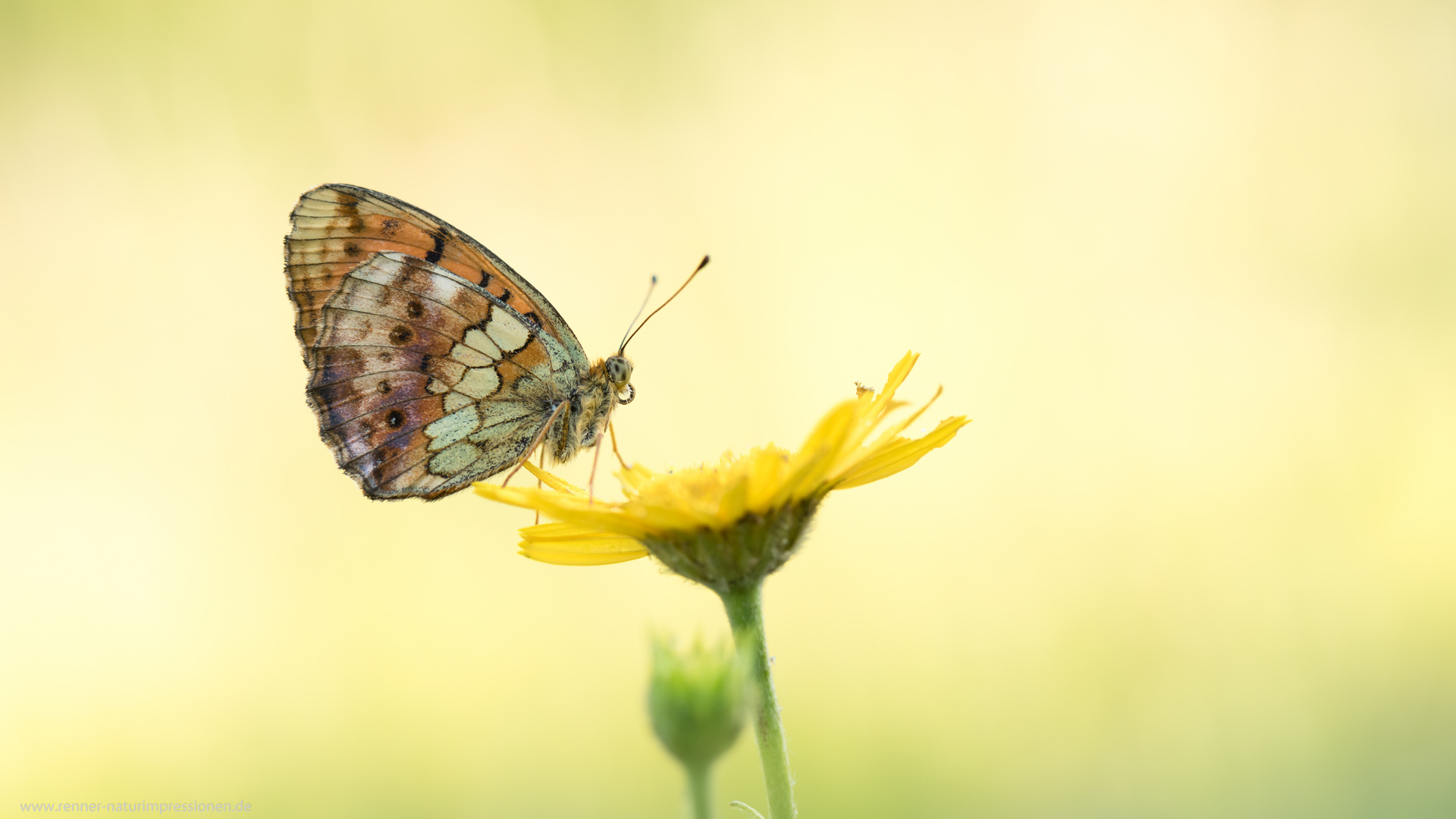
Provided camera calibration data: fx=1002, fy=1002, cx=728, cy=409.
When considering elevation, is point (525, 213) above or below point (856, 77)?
below

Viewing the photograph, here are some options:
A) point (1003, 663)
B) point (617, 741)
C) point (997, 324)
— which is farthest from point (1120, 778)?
point (997, 324)

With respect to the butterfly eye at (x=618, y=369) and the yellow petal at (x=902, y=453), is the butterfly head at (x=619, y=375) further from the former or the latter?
the yellow petal at (x=902, y=453)

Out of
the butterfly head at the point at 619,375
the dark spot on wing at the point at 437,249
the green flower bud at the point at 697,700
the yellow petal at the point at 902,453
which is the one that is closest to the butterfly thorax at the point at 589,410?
the butterfly head at the point at 619,375

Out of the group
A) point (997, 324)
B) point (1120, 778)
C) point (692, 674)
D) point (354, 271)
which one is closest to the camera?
point (692, 674)

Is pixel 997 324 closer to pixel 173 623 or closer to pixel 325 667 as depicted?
pixel 325 667

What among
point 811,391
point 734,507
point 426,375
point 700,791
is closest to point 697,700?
point 700,791
